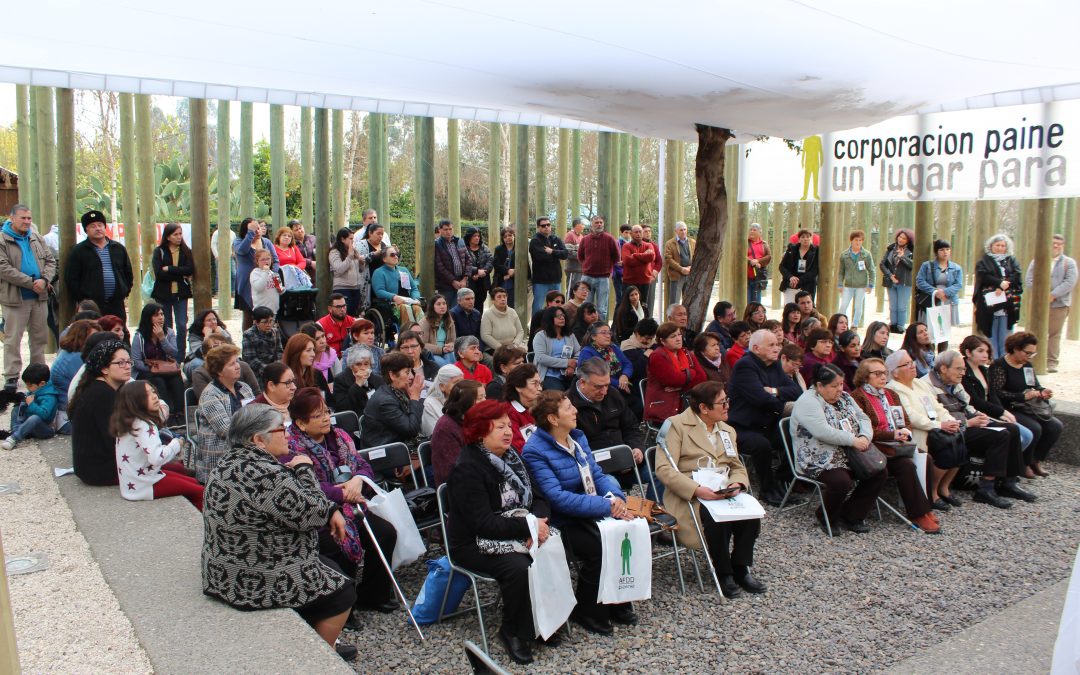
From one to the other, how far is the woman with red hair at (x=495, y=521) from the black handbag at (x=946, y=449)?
12.7ft

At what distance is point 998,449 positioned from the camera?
732 centimetres

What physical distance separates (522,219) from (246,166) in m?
5.53

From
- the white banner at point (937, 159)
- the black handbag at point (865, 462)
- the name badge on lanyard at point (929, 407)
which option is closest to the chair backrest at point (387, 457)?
the black handbag at point (865, 462)

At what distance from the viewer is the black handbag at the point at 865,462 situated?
251 inches

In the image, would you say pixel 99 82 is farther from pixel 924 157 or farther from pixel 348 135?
pixel 348 135

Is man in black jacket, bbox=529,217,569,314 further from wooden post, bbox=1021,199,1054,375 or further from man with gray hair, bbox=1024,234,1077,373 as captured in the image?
man with gray hair, bbox=1024,234,1077,373

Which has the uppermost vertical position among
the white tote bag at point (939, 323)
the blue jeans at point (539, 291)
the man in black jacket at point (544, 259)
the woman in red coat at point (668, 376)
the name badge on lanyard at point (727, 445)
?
the man in black jacket at point (544, 259)

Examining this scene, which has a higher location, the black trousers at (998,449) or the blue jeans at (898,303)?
Answer: the blue jeans at (898,303)

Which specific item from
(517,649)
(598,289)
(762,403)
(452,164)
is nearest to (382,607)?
(517,649)

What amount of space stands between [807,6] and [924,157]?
557 centimetres

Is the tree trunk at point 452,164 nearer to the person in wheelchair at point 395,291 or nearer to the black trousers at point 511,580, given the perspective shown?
the person in wheelchair at point 395,291

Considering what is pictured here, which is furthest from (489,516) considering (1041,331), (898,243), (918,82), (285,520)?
(898,243)

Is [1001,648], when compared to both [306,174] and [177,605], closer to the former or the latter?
[177,605]

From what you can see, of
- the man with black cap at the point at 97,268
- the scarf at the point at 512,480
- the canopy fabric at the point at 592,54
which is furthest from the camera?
the man with black cap at the point at 97,268
